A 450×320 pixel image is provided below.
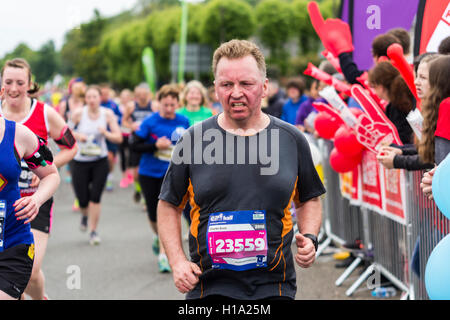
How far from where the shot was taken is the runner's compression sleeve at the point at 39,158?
4082mm

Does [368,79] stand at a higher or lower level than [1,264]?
higher

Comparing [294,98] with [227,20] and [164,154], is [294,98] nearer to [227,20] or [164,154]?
[164,154]

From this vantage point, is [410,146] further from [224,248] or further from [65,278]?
[65,278]

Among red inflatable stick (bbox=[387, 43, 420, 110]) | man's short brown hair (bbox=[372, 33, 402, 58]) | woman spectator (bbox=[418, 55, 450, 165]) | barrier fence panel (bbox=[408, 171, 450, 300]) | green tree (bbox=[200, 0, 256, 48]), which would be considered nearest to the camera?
woman spectator (bbox=[418, 55, 450, 165])

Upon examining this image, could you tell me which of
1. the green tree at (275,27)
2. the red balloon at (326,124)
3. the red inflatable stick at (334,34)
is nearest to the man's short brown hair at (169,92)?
the red balloon at (326,124)

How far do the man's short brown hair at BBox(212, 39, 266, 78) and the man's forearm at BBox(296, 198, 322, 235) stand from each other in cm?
66

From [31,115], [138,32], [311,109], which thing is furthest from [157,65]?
[31,115]

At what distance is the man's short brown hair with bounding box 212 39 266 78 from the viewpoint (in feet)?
10.00

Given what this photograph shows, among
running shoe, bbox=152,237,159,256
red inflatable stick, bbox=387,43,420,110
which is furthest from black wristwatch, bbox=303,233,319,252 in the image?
running shoe, bbox=152,237,159,256

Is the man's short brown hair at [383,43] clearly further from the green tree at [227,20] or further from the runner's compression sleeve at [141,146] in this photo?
the green tree at [227,20]

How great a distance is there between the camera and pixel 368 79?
19.4 ft

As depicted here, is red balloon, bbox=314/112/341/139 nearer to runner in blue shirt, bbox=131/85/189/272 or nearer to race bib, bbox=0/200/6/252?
runner in blue shirt, bbox=131/85/189/272

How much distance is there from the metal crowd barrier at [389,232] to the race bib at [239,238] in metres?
2.07
